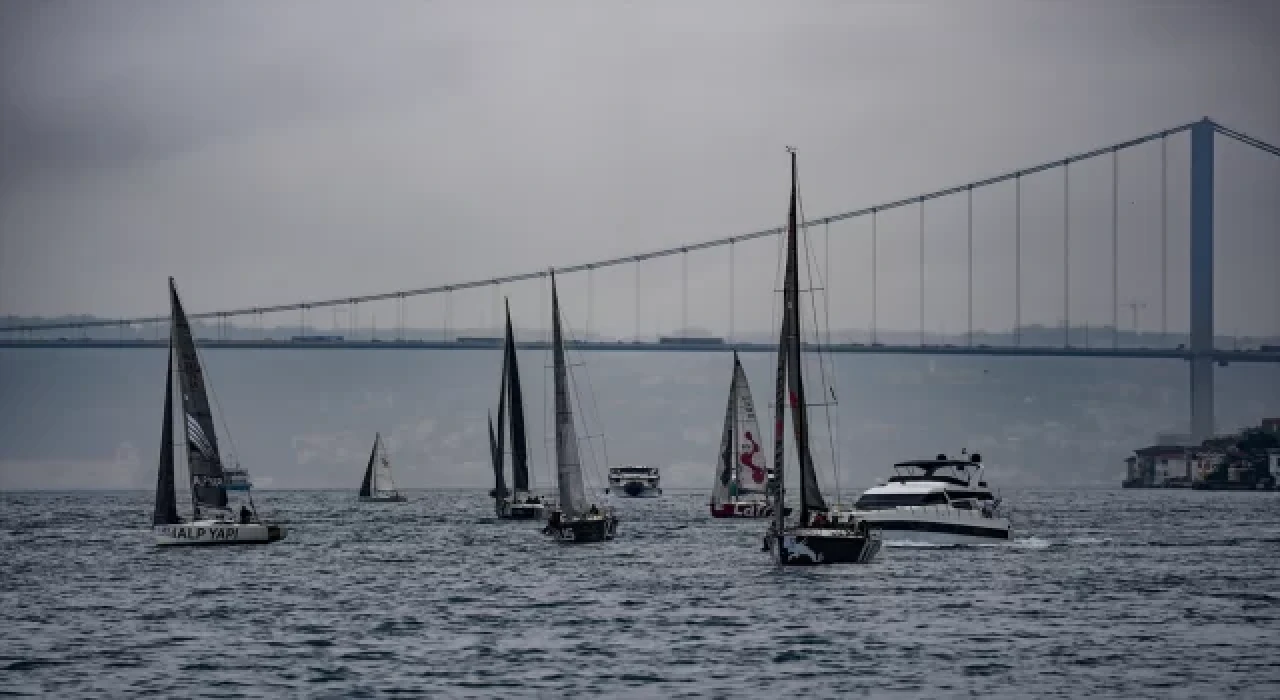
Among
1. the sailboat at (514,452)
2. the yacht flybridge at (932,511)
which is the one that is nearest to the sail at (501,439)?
the sailboat at (514,452)

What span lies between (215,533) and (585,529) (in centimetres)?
1179

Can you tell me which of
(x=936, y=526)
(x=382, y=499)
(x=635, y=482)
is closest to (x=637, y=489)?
(x=635, y=482)

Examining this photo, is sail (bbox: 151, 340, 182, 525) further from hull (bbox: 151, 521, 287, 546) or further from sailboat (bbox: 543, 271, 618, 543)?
sailboat (bbox: 543, 271, 618, 543)

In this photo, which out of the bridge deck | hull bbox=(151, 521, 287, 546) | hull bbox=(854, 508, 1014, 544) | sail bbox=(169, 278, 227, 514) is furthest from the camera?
the bridge deck

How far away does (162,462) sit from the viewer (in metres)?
63.9

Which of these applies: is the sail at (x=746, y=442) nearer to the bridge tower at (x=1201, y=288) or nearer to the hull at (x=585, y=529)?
the hull at (x=585, y=529)

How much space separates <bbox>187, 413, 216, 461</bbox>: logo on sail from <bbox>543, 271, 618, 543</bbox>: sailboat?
34.7ft

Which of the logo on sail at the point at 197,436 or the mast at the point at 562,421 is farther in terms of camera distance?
the mast at the point at 562,421

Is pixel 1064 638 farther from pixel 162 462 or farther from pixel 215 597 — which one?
Result: pixel 162 462

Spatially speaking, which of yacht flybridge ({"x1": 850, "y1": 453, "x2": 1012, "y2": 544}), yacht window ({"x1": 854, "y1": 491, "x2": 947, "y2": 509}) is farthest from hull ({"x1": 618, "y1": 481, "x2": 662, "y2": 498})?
yacht window ({"x1": 854, "y1": 491, "x2": 947, "y2": 509})

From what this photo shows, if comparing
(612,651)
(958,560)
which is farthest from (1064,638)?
(958,560)

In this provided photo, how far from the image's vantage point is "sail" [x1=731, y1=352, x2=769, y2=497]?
91625mm

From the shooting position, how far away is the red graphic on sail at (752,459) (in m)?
92.1

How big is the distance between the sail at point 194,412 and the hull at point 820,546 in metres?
19.9
